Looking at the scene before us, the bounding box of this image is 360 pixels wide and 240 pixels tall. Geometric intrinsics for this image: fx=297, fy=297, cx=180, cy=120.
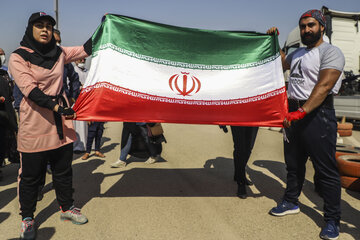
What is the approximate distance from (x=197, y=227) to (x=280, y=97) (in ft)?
5.95

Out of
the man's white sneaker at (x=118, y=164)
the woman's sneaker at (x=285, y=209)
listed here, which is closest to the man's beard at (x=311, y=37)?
the woman's sneaker at (x=285, y=209)

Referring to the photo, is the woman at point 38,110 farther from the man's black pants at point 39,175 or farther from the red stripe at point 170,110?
the red stripe at point 170,110

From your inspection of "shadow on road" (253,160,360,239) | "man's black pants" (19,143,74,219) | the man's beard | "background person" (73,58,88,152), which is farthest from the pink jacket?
"background person" (73,58,88,152)

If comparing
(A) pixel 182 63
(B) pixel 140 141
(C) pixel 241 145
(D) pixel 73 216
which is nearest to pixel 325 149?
(C) pixel 241 145

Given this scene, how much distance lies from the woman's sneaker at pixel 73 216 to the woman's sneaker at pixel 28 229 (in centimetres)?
36

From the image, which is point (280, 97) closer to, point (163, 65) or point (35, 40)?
point (163, 65)

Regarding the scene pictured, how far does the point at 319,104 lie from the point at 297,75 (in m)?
0.43

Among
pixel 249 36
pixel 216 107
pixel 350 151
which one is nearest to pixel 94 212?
pixel 216 107

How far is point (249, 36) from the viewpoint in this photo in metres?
3.72

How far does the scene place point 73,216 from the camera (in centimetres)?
328

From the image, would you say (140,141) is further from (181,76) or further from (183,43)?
(183,43)

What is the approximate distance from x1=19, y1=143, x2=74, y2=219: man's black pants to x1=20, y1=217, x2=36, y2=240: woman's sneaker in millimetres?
60

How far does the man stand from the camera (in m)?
2.99

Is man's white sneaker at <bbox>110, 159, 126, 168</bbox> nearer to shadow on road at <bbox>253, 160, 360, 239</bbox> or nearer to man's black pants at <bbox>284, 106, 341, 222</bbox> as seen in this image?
shadow on road at <bbox>253, 160, 360, 239</bbox>
